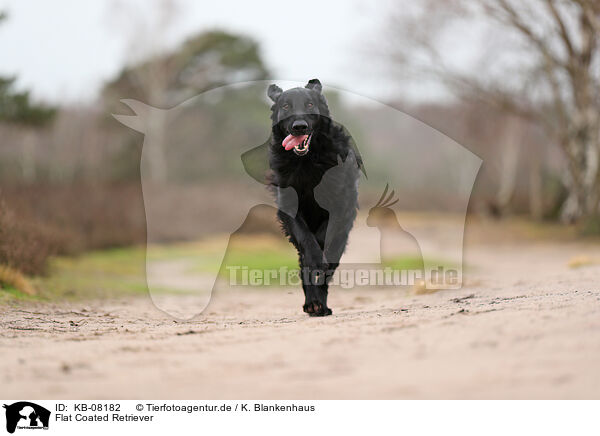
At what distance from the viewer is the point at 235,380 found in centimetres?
325

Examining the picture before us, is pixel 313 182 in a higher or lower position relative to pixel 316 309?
higher

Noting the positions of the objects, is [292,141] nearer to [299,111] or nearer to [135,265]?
[299,111]

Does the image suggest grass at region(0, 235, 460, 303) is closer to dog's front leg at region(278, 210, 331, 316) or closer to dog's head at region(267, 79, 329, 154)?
dog's front leg at region(278, 210, 331, 316)

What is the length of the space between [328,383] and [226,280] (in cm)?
1070

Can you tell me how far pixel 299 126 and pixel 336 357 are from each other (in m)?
2.49

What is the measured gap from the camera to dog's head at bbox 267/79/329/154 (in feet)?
18.1

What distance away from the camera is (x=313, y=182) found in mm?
5945

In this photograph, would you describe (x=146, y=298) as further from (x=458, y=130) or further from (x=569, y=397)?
(x=458, y=130)

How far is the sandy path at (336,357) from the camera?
9.93ft

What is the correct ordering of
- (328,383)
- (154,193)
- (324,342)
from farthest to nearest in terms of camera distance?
(154,193)
(324,342)
(328,383)

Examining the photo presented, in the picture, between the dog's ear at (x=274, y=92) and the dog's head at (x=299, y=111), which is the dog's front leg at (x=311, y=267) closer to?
the dog's head at (x=299, y=111)
